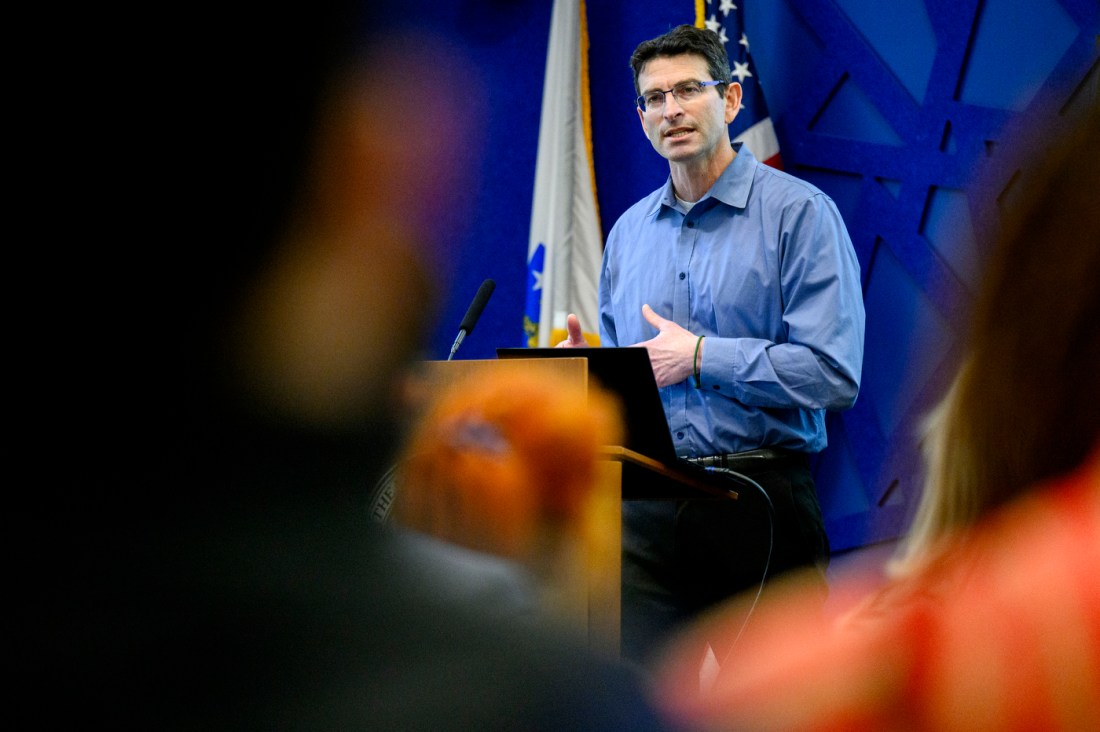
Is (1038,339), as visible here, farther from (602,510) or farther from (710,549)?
(710,549)

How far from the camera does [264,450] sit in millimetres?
275

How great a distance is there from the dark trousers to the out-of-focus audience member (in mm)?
986

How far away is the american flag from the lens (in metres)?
2.98

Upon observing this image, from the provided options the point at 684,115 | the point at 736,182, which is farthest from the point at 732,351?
the point at 684,115

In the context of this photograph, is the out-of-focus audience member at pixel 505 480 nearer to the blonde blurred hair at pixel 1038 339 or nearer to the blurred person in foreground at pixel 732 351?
the blonde blurred hair at pixel 1038 339

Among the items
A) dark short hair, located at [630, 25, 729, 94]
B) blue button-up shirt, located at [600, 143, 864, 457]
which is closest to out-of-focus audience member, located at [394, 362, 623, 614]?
blue button-up shirt, located at [600, 143, 864, 457]

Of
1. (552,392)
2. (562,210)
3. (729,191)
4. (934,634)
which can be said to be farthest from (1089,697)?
(562,210)

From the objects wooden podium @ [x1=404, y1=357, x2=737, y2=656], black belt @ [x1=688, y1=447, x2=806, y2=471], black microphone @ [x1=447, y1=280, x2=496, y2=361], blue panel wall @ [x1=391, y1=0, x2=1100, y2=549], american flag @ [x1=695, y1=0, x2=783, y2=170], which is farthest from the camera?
american flag @ [x1=695, y1=0, x2=783, y2=170]

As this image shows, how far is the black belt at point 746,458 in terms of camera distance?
6.94 feet

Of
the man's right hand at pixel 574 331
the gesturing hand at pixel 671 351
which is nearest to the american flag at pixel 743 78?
the gesturing hand at pixel 671 351

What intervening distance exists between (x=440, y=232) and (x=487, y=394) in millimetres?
1135

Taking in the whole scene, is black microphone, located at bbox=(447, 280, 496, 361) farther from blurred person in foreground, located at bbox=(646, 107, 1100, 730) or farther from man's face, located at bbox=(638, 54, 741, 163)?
blurred person in foreground, located at bbox=(646, 107, 1100, 730)

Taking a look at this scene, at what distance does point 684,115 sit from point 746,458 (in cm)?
88

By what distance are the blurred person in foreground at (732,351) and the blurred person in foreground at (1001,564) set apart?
59.1 inches
